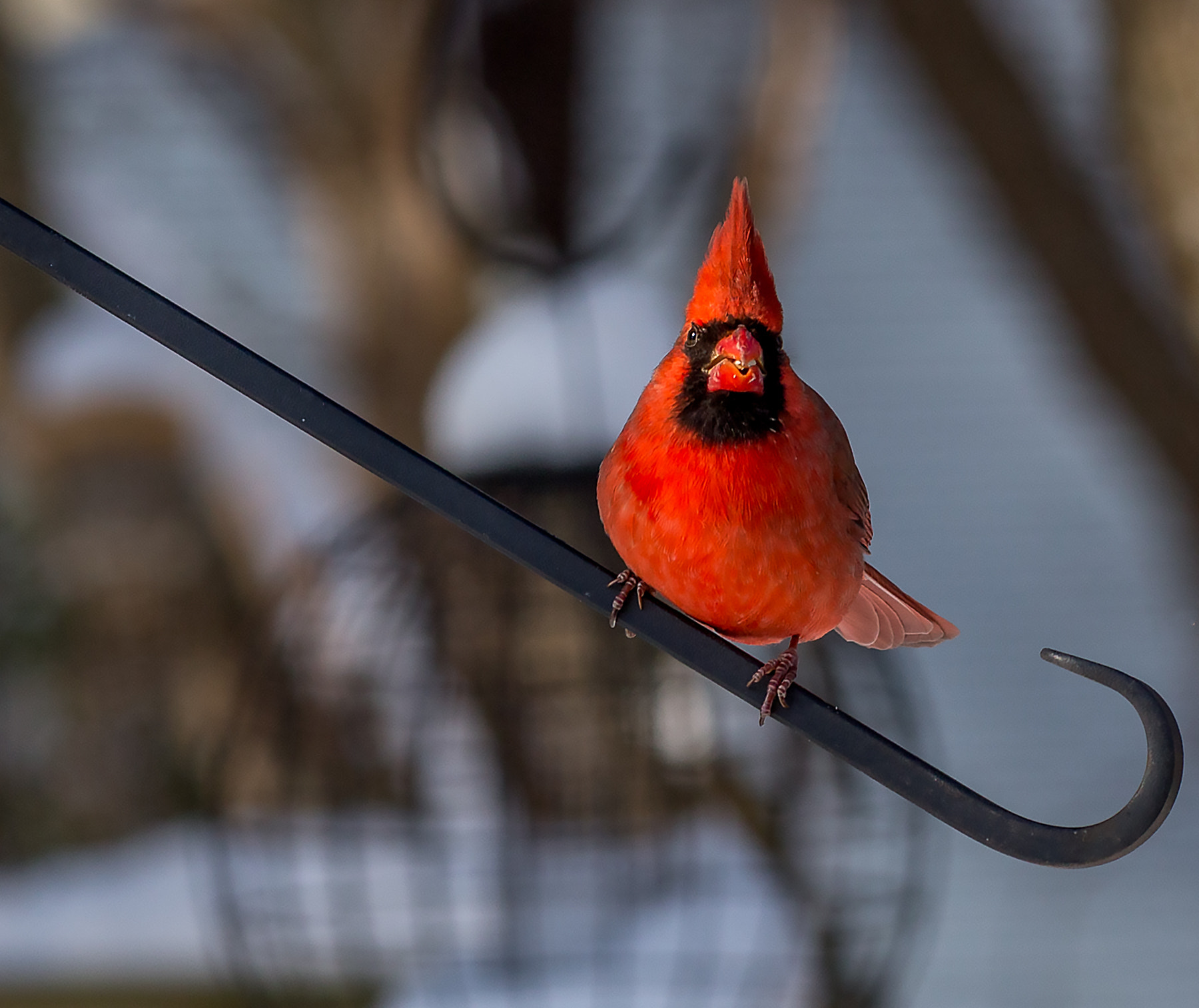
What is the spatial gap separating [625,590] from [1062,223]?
1.15m

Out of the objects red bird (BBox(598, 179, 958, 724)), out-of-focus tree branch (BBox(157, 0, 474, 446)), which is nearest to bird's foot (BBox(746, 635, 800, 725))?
red bird (BBox(598, 179, 958, 724))

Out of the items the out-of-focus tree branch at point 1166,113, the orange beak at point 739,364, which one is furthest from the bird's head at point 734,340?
the out-of-focus tree branch at point 1166,113

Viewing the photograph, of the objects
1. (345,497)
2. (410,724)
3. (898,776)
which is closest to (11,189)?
(345,497)

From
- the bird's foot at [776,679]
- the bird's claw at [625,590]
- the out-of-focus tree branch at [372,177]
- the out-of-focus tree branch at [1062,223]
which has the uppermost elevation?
the out-of-focus tree branch at [372,177]

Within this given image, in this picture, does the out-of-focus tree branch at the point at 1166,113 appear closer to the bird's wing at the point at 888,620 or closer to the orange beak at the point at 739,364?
the bird's wing at the point at 888,620

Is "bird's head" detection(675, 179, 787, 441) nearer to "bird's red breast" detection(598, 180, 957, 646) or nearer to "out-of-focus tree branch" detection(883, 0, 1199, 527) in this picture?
"bird's red breast" detection(598, 180, 957, 646)

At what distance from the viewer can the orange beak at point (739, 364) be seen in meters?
0.60

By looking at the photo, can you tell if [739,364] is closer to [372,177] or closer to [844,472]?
[844,472]

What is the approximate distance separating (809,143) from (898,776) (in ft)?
5.39

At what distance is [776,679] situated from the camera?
0.60 metres

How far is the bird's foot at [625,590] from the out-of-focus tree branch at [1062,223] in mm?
1044

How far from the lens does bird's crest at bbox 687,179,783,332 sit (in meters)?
0.58

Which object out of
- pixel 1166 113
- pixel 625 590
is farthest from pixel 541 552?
pixel 1166 113

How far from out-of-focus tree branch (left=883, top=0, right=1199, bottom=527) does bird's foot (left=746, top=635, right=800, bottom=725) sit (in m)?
1.04
